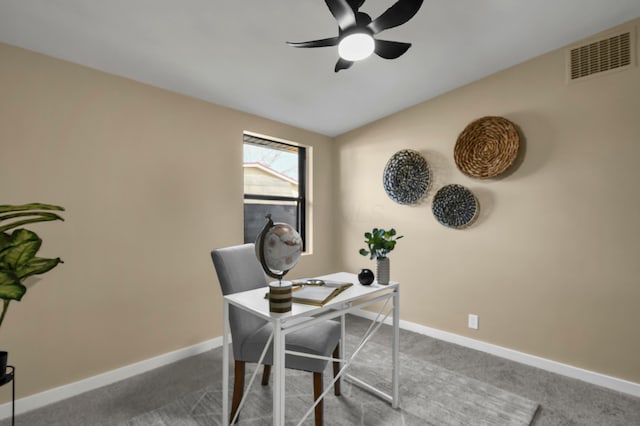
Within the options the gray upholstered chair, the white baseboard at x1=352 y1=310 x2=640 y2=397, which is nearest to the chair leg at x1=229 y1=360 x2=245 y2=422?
the gray upholstered chair

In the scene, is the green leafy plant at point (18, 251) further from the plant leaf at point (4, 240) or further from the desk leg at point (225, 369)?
the desk leg at point (225, 369)

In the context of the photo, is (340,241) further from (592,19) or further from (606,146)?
(592,19)

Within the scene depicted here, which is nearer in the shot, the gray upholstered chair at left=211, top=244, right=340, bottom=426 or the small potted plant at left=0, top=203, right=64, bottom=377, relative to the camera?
the small potted plant at left=0, top=203, right=64, bottom=377

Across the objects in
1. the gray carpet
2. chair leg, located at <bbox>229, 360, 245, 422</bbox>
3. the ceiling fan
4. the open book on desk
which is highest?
the ceiling fan

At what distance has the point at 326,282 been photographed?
194 centimetres

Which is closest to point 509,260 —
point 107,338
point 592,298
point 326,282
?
point 592,298

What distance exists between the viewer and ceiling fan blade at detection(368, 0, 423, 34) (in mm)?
1434

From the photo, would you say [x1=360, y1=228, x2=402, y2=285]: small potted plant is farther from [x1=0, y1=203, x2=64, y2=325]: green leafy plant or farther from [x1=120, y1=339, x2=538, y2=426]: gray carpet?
[x1=0, y1=203, x2=64, y2=325]: green leafy plant

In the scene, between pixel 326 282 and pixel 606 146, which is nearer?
pixel 326 282

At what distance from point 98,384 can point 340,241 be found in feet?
8.58

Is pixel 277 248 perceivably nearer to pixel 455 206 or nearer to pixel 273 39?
pixel 273 39

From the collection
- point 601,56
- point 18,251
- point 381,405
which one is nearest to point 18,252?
point 18,251

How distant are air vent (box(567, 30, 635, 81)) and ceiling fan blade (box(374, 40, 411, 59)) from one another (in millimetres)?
1520

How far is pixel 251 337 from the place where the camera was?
70.2 inches
